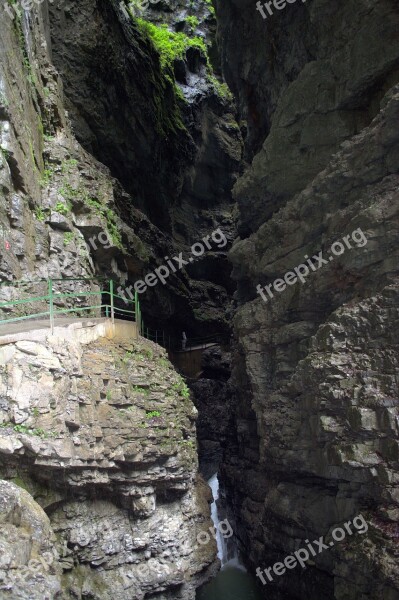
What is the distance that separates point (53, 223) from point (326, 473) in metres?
8.95

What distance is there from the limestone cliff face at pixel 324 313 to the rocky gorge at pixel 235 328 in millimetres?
49

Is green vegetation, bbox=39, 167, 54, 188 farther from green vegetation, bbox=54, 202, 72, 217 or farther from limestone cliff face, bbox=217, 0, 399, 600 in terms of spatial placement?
limestone cliff face, bbox=217, 0, 399, 600

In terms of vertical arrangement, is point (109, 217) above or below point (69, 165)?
below

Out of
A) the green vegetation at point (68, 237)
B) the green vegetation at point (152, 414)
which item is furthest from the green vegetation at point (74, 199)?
the green vegetation at point (152, 414)

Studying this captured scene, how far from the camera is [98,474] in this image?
673 cm

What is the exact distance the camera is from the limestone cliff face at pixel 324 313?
823 cm

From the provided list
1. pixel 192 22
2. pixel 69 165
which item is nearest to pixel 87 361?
pixel 69 165

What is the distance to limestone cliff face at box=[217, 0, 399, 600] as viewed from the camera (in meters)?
8.23

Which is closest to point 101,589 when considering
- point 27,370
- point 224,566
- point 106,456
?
point 106,456

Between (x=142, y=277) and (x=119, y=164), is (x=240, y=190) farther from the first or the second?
(x=119, y=164)

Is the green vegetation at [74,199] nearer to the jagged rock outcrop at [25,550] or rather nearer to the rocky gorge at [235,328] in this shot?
the rocky gorge at [235,328]

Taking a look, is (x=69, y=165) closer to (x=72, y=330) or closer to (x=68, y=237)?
(x=68, y=237)

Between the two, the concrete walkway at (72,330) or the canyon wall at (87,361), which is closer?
the canyon wall at (87,361)

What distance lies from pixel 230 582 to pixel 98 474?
9330 mm
